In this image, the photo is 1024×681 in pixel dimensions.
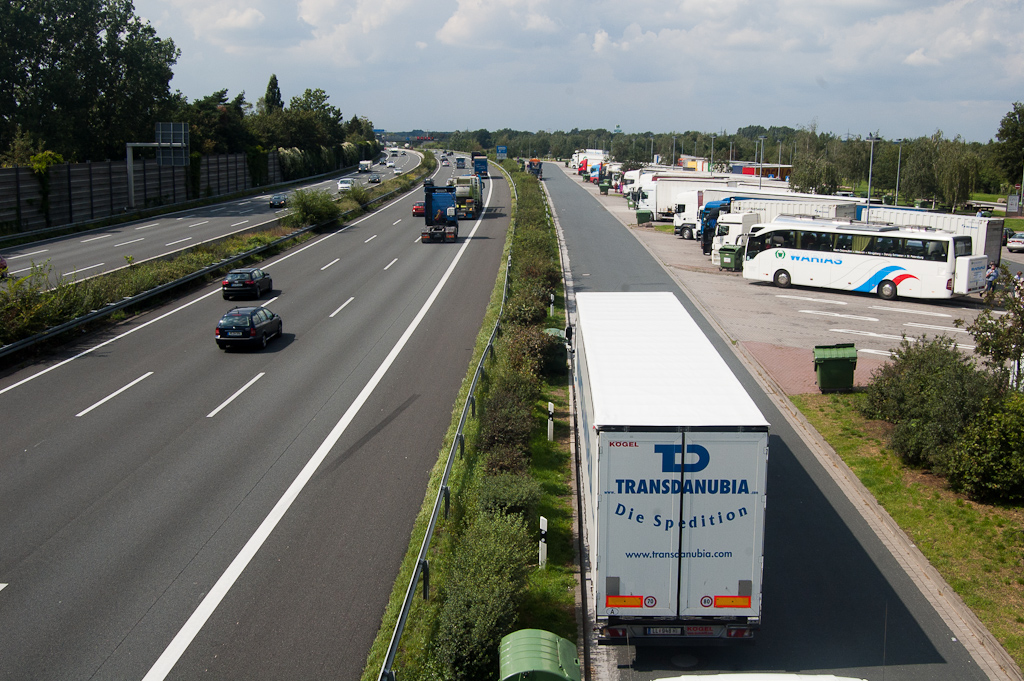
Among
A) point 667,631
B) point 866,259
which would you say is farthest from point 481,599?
point 866,259

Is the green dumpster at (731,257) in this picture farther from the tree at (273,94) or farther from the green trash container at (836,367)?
the tree at (273,94)

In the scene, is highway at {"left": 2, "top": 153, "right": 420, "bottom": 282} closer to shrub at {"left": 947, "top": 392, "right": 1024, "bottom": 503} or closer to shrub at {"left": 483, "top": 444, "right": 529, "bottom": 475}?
shrub at {"left": 483, "top": 444, "right": 529, "bottom": 475}

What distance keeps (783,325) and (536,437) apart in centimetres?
1629

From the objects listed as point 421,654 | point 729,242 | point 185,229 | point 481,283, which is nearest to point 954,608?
point 421,654

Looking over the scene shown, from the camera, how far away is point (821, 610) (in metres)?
11.4

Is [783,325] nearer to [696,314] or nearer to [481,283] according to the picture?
[696,314]

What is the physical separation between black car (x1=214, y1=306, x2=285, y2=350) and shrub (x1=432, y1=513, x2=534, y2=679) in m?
15.5

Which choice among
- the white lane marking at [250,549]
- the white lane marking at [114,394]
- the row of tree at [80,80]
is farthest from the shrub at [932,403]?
the row of tree at [80,80]

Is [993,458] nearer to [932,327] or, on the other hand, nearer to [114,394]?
[932,327]

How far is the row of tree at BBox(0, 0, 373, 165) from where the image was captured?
201ft

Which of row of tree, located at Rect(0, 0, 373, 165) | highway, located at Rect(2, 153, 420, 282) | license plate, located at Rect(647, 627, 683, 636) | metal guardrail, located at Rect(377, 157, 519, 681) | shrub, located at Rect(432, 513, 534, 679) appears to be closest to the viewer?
metal guardrail, located at Rect(377, 157, 519, 681)

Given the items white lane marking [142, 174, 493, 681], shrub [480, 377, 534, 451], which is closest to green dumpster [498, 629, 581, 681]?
white lane marking [142, 174, 493, 681]

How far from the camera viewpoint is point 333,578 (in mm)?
12156

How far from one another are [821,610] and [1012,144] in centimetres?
9513
